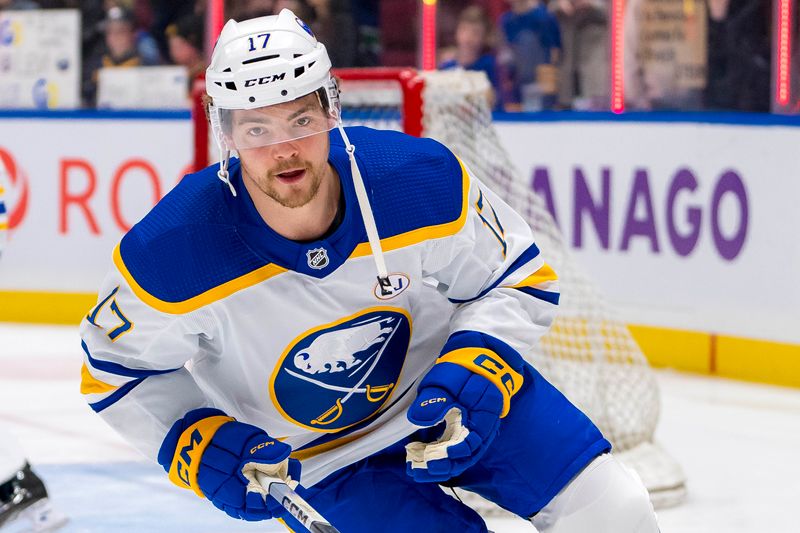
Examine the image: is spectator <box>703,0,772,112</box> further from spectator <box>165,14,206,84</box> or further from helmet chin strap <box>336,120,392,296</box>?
helmet chin strap <box>336,120,392,296</box>

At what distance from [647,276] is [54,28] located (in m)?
3.01

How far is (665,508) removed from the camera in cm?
347

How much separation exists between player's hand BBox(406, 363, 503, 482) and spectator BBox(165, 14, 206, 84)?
15.0 ft

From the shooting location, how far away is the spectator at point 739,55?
522 cm

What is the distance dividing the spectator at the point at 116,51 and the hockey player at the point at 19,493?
11.0 feet

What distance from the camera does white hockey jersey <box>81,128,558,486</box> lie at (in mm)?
2068

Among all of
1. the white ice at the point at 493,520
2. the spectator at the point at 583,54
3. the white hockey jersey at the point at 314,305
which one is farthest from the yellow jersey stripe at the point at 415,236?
the spectator at the point at 583,54

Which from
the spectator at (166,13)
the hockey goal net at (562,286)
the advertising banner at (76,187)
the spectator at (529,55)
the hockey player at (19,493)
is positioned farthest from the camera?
the spectator at (166,13)

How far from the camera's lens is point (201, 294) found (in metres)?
2.06

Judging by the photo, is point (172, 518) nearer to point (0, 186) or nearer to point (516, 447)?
point (0, 186)

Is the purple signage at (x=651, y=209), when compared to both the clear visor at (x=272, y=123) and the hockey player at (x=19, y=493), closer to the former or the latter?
the hockey player at (x=19, y=493)

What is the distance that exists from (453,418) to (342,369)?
21cm

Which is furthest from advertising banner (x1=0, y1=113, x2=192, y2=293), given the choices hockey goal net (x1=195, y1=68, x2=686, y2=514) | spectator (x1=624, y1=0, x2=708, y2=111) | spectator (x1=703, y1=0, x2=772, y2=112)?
hockey goal net (x1=195, y1=68, x2=686, y2=514)

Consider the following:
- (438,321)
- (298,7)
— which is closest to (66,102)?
(298,7)
